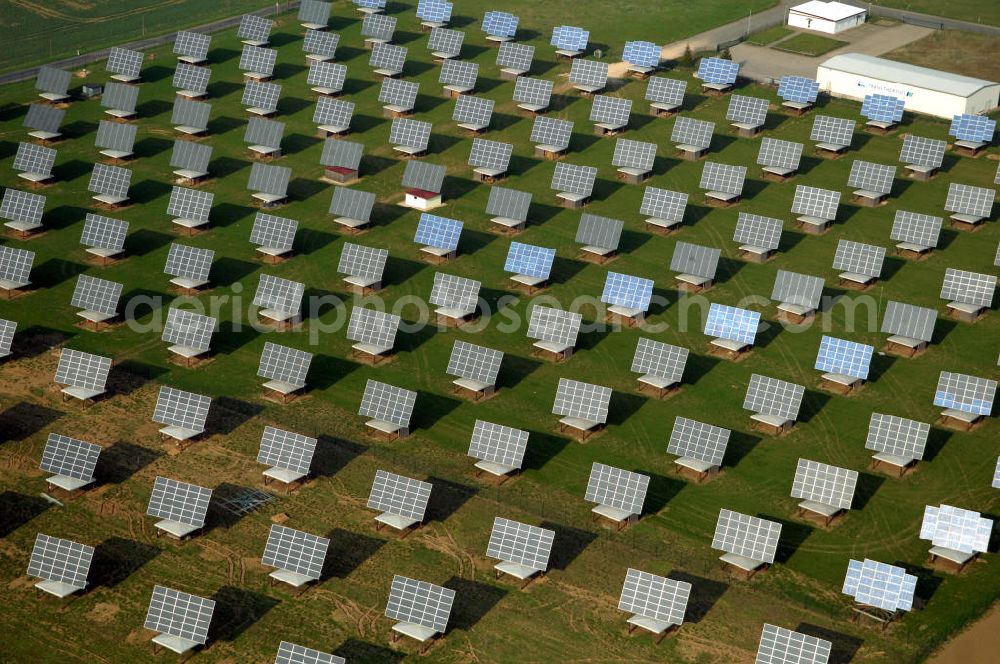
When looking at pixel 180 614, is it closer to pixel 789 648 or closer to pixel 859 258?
pixel 789 648

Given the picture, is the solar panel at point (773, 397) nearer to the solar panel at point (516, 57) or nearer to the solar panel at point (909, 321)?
the solar panel at point (909, 321)

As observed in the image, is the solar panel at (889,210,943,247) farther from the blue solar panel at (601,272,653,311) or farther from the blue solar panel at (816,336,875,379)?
the blue solar panel at (601,272,653,311)

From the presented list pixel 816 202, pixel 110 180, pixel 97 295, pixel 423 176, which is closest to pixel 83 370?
pixel 97 295

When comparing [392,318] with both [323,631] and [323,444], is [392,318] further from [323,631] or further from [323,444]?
[323,631]

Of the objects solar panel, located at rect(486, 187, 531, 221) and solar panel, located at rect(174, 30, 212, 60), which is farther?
solar panel, located at rect(174, 30, 212, 60)

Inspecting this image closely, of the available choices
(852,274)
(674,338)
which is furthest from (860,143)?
(674,338)

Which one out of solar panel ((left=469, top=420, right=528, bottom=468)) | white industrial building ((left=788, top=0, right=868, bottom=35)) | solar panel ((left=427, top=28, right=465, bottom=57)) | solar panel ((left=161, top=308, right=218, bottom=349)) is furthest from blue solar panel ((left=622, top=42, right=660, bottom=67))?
solar panel ((left=469, top=420, right=528, bottom=468))
